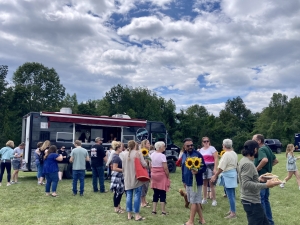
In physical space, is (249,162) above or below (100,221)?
above

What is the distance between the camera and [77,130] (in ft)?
49.3

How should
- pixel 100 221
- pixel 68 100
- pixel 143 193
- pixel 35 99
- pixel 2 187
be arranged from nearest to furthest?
pixel 100 221 < pixel 143 193 < pixel 2 187 < pixel 35 99 < pixel 68 100

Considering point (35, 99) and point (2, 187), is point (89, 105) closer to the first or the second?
point (35, 99)

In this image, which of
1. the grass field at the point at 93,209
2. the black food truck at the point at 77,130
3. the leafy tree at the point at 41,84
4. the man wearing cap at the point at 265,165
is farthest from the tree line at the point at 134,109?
the man wearing cap at the point at 265,165

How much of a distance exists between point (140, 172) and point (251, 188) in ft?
9.96

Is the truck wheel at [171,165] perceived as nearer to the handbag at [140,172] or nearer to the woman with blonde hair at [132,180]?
the woman with blonde hair at [132,180]

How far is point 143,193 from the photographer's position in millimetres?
8352

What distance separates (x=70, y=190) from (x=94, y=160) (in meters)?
1.60

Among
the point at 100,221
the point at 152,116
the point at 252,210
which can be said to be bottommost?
the point at 100,221

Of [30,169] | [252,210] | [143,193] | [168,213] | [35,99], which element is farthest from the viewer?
[35,99]

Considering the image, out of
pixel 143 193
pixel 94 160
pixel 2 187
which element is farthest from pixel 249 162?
pixel 2 187

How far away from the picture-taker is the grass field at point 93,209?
6969 mm

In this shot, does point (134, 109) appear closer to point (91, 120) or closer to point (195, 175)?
point (91, 120)

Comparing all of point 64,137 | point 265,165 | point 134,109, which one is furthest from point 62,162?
point 134,109
